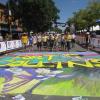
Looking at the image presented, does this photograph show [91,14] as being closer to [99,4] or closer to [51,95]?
[99,4]

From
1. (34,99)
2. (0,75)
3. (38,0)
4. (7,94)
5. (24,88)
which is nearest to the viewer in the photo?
(34,99)

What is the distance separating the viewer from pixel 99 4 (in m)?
79.6

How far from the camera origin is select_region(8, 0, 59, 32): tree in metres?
77.5

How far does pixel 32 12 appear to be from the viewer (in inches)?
3063

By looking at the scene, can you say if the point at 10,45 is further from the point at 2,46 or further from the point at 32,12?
the point at 32,12

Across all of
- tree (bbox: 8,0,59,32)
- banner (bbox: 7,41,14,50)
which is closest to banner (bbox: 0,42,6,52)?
banner (bbox: 7,41,14,50)

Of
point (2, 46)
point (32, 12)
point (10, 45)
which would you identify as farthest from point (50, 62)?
point (32, 12)

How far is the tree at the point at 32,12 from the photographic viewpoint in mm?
77500

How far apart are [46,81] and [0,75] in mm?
2826

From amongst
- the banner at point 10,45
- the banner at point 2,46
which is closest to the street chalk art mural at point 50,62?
the banner at point 2,46

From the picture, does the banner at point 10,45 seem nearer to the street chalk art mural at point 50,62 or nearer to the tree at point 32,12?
the street chalk art mural at point 50,62

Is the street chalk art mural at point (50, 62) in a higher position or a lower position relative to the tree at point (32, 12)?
lower

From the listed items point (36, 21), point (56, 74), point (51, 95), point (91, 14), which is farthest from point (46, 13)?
point (51, 95)

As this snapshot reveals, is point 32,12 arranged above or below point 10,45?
above
